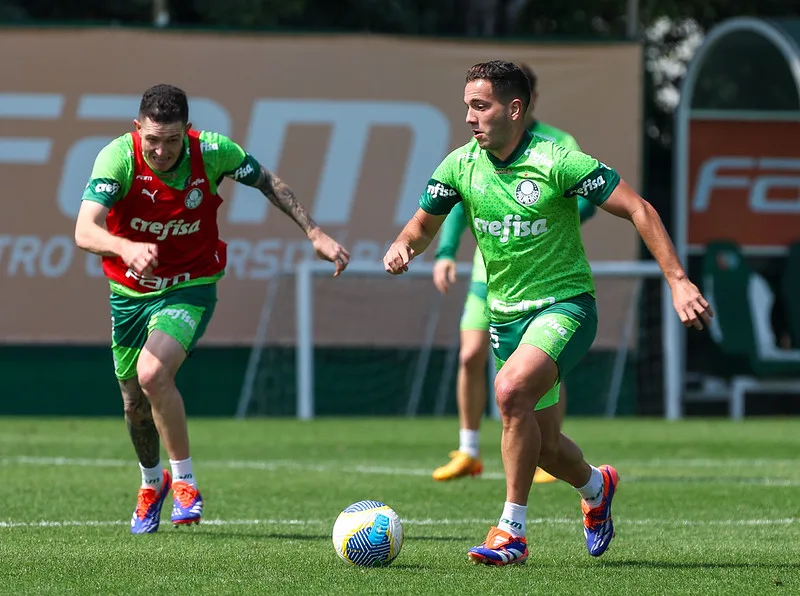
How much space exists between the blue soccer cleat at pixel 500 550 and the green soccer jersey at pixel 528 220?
97 cm

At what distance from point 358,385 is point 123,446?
16.9 feet

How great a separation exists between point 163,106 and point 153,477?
1.90 m

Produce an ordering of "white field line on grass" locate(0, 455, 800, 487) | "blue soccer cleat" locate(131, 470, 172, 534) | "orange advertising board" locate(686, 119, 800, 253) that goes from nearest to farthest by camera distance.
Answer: "blue soccer cleat" locate(131, 470, 172, 534), "white field line on grass" locate(0, 455, 800, 487), "orange advertising board" locate(686, 119, 800, 253)

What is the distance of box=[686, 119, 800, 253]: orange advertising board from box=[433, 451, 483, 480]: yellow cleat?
9.43 meters

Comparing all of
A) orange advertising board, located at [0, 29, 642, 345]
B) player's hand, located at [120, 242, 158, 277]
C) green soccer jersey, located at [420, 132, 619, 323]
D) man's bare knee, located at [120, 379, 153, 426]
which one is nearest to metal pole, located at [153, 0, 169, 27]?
orange advertising board, located at [0, 29, 642, 345]

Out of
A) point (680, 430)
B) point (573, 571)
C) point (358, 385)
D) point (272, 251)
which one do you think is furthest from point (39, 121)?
point (573, 571)

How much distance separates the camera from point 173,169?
7.88m

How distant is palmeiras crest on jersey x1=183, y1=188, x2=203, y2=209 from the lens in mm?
7945

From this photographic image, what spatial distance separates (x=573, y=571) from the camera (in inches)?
257

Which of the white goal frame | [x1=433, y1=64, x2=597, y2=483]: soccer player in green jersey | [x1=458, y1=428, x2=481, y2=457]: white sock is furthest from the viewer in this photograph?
the white goal frame

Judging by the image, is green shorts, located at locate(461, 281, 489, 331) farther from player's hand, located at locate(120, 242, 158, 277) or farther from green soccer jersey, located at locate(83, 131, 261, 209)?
player's hand, located at locate(120, 242, 158, 277)

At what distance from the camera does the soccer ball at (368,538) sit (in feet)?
21.7

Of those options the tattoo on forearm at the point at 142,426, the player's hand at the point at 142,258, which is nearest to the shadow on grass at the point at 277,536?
the tattoo on forearm at the point at 142,426

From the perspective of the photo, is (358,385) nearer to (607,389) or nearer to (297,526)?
(607,389)
